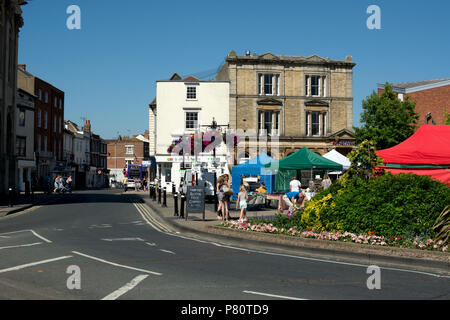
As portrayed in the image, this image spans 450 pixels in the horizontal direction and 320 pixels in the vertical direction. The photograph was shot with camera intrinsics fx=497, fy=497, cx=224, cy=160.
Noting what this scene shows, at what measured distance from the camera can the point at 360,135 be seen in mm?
44000

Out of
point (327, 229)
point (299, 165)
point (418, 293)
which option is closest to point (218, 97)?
point (299, 165)

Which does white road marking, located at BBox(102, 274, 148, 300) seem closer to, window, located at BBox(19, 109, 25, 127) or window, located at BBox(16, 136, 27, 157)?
window, located at BBox(16, 136, 27, 157)

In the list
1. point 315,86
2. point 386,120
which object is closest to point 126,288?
point 386,120

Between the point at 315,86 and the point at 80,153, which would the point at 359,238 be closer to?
the point at 315,86

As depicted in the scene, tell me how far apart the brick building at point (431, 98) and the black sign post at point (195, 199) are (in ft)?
124

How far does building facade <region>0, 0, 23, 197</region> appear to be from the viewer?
36.5 m

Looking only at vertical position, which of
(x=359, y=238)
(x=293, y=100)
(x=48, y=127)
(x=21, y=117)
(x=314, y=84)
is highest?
(x=314, y=84)

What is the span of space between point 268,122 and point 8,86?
81.3 feet

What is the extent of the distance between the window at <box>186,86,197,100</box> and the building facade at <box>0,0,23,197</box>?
17.1m

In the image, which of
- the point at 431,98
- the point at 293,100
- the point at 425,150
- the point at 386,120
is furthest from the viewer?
the point at 431,98

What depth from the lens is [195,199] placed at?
19812 mm
